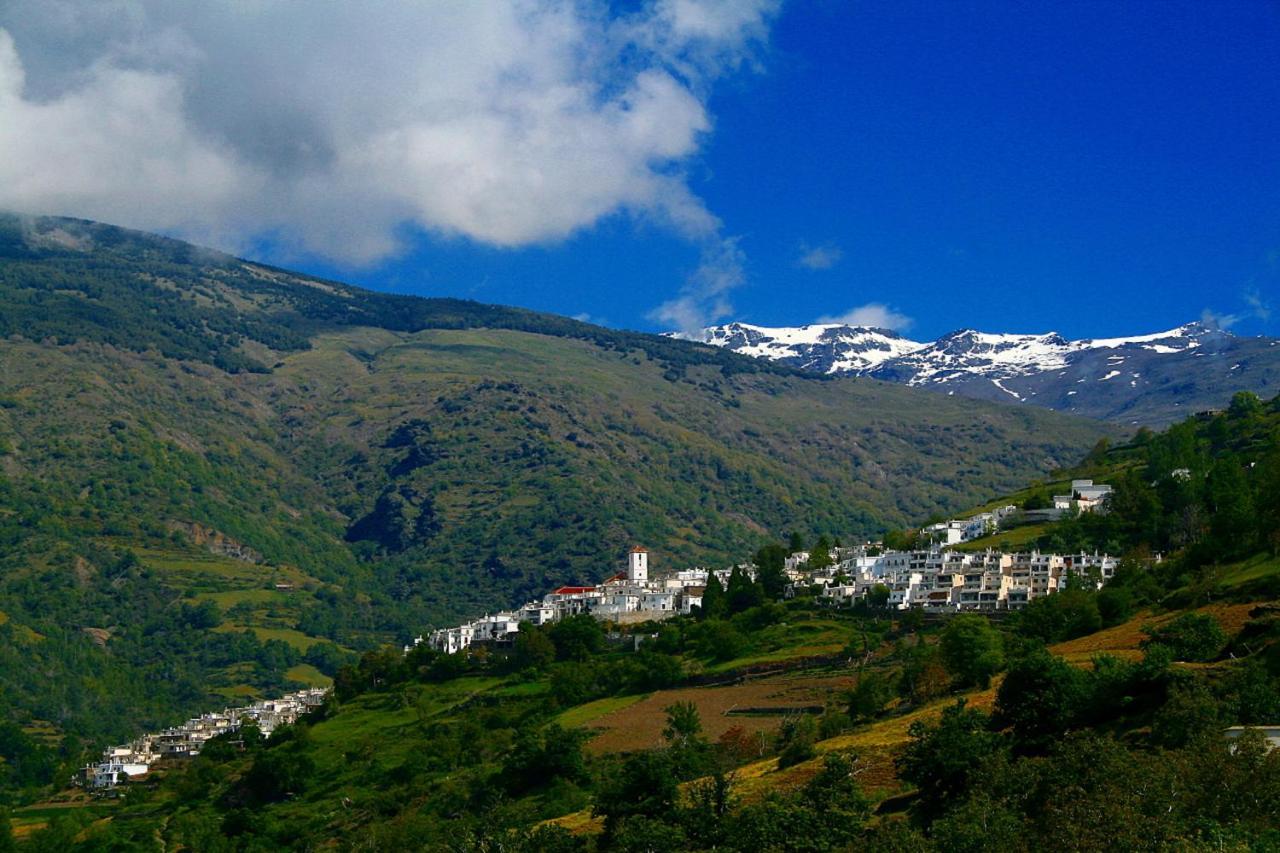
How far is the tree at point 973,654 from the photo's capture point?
9125 centimetres

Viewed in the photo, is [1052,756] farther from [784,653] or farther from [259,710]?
[259,710]

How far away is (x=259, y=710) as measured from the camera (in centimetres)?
18438

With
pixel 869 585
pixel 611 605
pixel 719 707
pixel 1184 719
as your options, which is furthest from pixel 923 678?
pixel 611 605

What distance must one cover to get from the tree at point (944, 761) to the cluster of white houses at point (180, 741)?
102 metres

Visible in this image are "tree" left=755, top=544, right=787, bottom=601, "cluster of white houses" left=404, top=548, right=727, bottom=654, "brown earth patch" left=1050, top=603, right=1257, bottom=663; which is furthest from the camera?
"cluster of white houses" left=404, top=548, right=727, bottom=654

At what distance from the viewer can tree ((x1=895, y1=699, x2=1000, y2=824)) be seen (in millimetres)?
60875

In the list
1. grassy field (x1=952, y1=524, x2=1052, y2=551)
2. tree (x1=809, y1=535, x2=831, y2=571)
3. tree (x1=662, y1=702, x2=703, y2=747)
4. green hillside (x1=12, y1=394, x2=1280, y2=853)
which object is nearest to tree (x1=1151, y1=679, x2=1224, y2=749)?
green hillside (x1=12, y1=394, x2=1280, y2=853)

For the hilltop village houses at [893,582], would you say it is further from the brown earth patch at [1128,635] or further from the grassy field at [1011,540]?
the brown earth patch at [1128,635]

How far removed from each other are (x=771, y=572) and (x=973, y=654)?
59.7 metres

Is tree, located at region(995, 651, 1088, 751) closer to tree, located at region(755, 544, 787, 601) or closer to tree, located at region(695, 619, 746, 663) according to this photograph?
tree, located at region(695, 619, 746, 663)

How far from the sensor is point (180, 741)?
173500mm

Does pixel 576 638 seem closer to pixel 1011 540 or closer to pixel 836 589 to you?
pixel 836 589

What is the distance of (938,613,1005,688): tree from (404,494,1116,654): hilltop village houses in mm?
30107

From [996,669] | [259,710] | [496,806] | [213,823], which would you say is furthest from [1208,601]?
[259,710]
